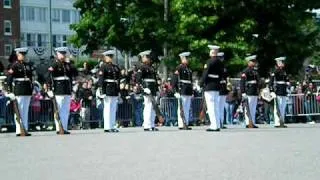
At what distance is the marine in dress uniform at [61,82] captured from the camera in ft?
63.6

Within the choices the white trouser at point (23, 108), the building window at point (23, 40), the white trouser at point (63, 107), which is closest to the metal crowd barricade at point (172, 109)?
the white trouser at point (63, 107)

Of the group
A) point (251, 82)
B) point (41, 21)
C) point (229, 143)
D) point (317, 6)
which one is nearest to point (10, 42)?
point (41, 21)

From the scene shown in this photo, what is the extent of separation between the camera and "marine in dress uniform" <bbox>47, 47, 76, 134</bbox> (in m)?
19.4

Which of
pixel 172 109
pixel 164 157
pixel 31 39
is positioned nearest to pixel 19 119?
pixel 164 157

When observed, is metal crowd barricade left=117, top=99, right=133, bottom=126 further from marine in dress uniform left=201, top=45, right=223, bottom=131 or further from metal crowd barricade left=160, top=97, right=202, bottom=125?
marine in dress uniform left=201, top=45, right=223, bottom=131

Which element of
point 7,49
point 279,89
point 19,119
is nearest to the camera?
point 19,119

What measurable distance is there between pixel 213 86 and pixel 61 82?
3875mm

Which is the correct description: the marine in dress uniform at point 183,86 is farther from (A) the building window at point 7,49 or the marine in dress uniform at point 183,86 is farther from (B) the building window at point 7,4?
(B) the building window at point 7,4

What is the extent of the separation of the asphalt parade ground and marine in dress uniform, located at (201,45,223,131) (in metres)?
2.06

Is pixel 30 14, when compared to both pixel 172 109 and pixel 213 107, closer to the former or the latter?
pixel 172 109

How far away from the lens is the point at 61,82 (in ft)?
63.5

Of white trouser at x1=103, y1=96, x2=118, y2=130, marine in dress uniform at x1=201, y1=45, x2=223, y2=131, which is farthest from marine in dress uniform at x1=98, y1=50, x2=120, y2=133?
marine in dress uniform at x1=201, y1=45, x2=223, y2=131

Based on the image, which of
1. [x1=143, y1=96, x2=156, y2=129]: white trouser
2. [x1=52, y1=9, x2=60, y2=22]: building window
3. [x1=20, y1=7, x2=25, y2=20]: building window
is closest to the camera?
[x1=143, y1=96, x2=156, y2=129]: white trouser

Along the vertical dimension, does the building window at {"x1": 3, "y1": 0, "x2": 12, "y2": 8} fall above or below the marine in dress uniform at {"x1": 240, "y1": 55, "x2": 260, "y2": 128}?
above
